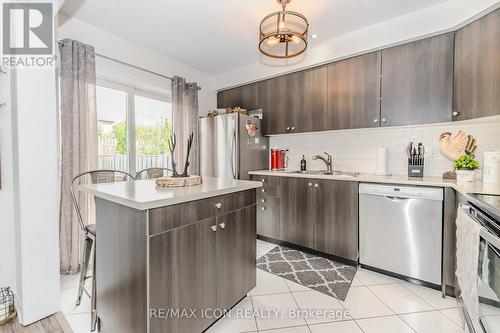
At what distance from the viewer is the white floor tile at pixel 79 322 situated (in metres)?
1.61

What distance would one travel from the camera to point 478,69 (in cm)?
189

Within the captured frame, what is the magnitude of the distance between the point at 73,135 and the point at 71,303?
1.52m

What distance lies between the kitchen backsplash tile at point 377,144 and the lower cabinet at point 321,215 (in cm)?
68

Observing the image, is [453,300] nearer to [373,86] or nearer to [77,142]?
[373,86]

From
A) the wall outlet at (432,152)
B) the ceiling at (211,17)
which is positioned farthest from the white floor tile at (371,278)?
the ceiling at (211,17)

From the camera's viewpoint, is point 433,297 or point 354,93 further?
point 354,93

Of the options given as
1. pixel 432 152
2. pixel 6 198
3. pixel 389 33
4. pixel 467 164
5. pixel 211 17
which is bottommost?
pixel 6 198

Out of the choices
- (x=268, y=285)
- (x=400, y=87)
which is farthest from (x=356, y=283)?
(x=400, y=87)

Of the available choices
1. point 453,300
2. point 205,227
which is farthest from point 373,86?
point 205,227

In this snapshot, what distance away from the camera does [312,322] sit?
1.71 metres

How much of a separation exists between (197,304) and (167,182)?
807mm

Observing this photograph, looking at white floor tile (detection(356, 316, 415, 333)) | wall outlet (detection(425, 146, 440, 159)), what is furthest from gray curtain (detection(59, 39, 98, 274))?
wall outlet (detection(425, 146, 440, 159))

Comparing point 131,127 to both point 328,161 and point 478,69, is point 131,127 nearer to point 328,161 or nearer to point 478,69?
point 328,161

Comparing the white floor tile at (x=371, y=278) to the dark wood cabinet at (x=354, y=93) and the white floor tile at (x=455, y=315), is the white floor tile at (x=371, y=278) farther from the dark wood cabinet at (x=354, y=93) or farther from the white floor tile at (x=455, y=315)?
the dark wood cabinet at (x=354, y=93)
